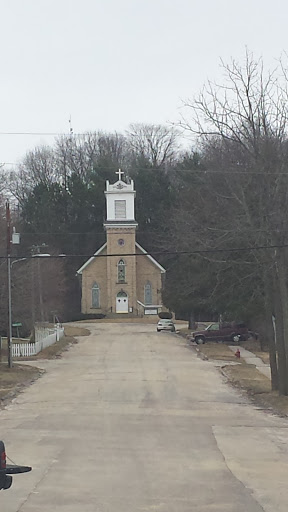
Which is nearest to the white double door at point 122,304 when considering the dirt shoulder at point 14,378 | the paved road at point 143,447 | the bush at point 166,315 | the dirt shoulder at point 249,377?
the bush at point 166,315

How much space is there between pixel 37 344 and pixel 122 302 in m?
34.5

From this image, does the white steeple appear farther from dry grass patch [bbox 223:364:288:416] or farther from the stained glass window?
dry grass patch [bbox 223:364:288:416]

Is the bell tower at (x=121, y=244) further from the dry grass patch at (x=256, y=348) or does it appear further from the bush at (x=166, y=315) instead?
the dry grass patch at (x=256, y=348)

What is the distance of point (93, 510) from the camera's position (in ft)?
29.6

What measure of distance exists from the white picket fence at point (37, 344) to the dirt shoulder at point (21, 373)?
0.41 metres

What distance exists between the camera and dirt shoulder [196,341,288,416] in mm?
23281

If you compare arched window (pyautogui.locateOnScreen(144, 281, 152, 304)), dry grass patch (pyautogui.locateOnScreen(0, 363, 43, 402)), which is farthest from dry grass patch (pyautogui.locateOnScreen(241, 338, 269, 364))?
arched window (pyautogui.locateOnScreen(144, 281, 152, 304))

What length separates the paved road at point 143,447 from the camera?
9766mm

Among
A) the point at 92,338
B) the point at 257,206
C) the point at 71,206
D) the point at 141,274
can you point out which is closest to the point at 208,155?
the point at 257,206

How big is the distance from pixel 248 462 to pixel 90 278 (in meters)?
71.2

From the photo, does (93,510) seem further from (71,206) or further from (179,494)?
(71,206)

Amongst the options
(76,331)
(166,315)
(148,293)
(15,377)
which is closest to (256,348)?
(76,331)

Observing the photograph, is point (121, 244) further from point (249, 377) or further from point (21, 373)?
point (249, 377)

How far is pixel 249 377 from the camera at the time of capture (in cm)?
3253
